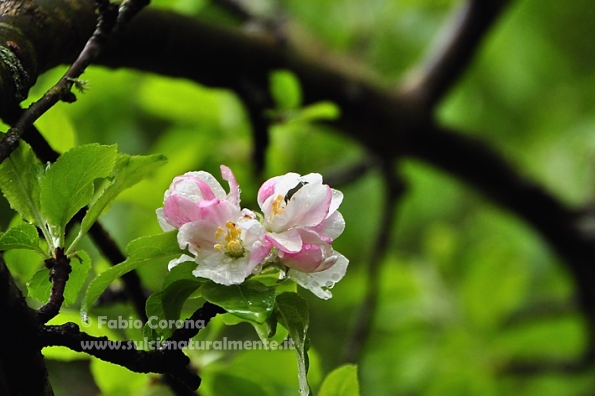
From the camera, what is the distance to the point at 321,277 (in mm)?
497

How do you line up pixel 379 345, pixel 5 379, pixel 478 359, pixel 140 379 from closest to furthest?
pixel 5 379 → pixel 140 379 → pixel 478 359 → pixel 379 345

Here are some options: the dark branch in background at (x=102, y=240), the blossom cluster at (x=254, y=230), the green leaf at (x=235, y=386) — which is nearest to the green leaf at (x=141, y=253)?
the blossom cluster at (x=254, y=230)

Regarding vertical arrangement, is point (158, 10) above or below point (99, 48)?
below

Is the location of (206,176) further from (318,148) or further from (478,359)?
(478,359)

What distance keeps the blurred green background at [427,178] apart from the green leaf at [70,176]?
2.52 ft

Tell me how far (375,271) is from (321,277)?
1051 mm

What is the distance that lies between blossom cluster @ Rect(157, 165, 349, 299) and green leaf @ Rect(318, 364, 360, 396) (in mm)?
146

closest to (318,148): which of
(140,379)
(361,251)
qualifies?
(361,251)

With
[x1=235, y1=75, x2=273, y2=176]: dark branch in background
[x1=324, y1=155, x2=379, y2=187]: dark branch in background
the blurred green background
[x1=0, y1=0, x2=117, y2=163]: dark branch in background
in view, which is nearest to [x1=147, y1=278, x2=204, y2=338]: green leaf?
[x1=0, y1=0, x2=117, y2=163]: dark branch in background

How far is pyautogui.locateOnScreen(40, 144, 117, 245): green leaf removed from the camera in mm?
481

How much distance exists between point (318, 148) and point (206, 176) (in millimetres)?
1258

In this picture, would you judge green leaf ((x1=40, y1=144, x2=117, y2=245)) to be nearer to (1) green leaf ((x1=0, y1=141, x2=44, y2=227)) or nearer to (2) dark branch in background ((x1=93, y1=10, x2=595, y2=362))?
(1) green leaf ((x1=0, y1=141, x2=44, y2=227))

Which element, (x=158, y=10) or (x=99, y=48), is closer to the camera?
(x=99, y=48)

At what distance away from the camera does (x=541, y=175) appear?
7.63 ft
